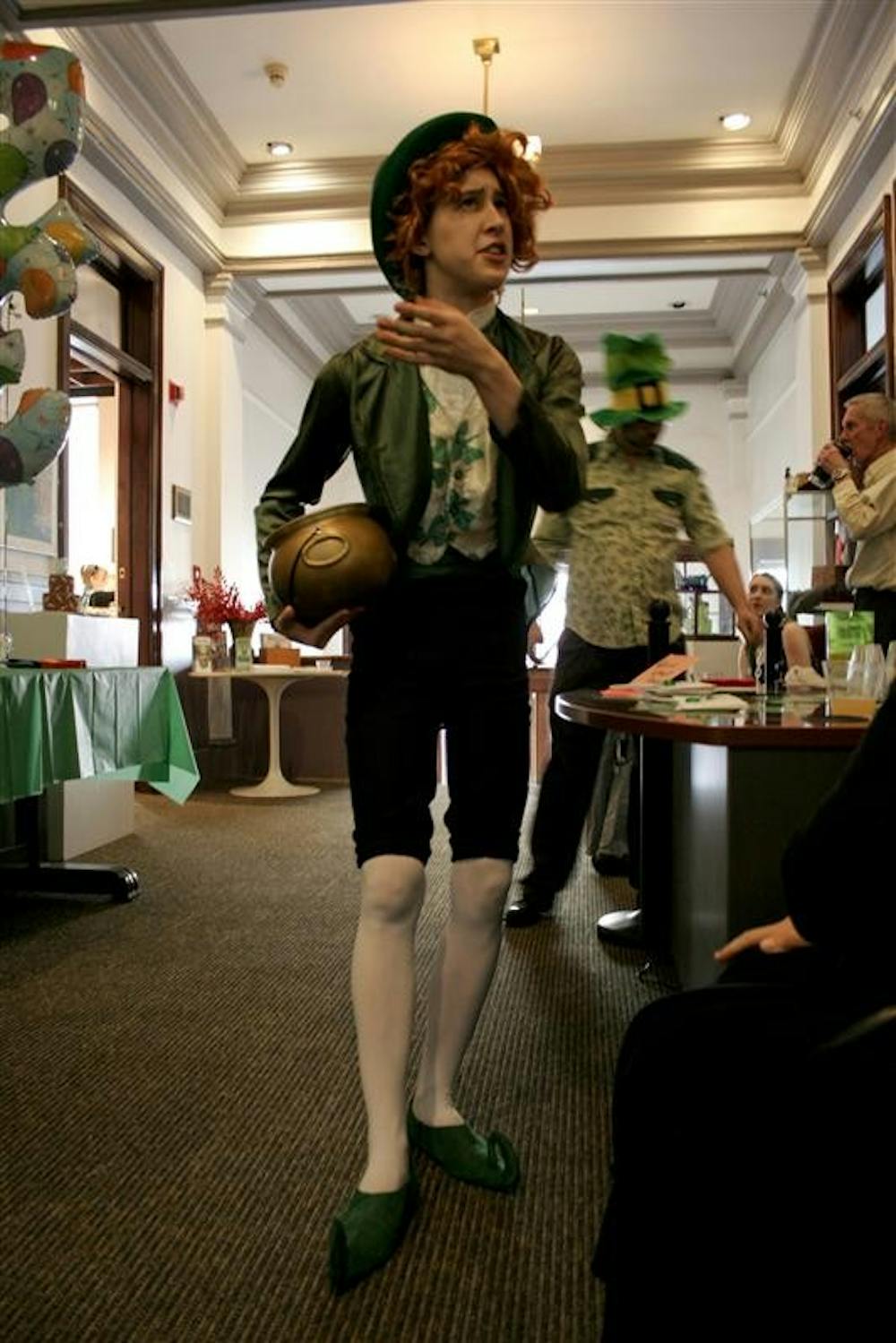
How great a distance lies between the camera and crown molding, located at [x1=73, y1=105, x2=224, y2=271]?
5340mm

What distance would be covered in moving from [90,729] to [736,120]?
5269 millimetres

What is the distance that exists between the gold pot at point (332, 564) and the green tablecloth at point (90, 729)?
162cm

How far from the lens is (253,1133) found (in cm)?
169

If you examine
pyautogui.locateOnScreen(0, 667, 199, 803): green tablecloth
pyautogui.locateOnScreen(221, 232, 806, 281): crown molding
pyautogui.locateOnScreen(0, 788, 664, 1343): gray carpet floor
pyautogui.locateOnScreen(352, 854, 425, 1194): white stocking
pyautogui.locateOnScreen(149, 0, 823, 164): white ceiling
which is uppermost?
pyautogui.locateOnScreen(149, 0, 823, 164): white ceiling

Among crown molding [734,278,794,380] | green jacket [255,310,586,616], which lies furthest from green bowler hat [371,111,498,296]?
crown molding [734,278,794,380]

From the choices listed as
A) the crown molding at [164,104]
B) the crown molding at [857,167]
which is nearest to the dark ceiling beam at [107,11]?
the crown molding at [164,104]

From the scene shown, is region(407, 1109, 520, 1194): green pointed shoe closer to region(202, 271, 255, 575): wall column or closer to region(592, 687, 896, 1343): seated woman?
region(592, 687, 896, 1343): seated woman

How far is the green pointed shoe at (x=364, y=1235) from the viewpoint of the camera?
1.26 m

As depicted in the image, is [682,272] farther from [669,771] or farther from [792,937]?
[792,937]

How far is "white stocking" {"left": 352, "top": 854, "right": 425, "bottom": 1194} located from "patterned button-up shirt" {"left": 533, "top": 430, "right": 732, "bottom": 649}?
1.66 meters

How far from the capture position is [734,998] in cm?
82

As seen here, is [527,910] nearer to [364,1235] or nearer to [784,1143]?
[364,1235]

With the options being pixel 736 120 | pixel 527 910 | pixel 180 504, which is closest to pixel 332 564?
pixel 527 910

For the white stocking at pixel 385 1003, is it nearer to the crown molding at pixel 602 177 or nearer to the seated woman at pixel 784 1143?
the seated woman at pixel 784 1143
